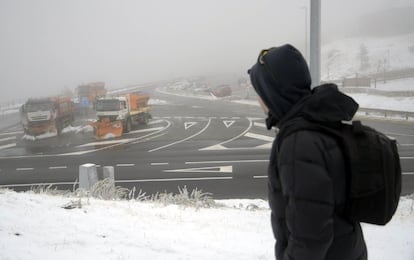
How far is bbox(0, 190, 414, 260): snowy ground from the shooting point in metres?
4.52

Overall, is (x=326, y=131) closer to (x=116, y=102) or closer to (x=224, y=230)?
(x=224, y=230)

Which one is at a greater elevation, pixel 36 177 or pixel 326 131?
pixel 326 131

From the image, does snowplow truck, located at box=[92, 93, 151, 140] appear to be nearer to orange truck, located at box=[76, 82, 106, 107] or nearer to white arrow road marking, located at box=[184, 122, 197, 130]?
white arrow road marking, located at box=[184, 122, 197, 130]

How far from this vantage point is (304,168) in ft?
6.34

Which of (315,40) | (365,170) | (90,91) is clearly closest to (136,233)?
(365,170)

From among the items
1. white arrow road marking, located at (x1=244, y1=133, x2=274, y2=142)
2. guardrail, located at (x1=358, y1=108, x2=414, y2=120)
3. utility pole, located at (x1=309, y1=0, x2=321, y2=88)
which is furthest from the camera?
guardrail, located at (x1=358, y1=108, x2=414, y2=120)

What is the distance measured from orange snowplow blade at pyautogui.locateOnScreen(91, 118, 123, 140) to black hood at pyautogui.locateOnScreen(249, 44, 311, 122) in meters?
22.0

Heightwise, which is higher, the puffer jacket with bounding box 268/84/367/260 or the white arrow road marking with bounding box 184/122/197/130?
the puffer jacket with bounding box 268/84/367/260

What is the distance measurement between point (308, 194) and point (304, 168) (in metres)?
0.13

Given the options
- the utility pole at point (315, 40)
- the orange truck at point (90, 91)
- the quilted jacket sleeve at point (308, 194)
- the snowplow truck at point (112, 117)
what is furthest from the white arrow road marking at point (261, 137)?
the orange truck at point (90, 91)

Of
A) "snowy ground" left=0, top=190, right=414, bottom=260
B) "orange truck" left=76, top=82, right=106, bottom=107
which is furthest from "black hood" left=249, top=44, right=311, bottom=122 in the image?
"orange truck" left=76, top=82, right=106, bottom=107

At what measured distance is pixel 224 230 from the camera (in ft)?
19.2

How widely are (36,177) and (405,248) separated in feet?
45.6

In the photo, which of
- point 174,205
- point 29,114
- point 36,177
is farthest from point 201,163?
point 29,114
